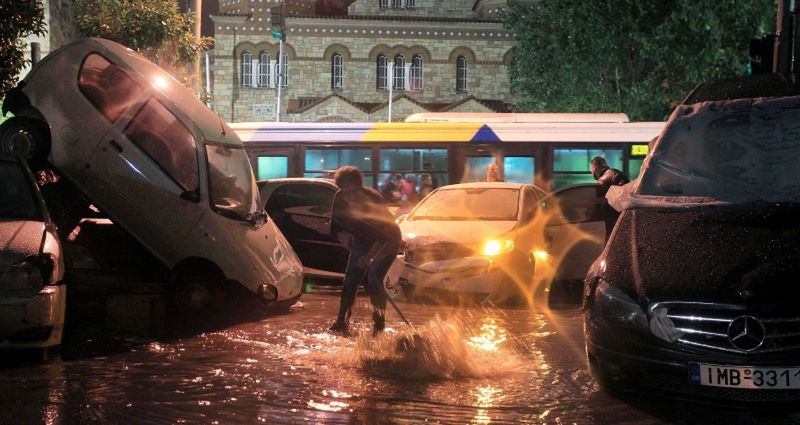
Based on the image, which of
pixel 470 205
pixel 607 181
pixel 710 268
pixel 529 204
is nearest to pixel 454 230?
pixel 470 205

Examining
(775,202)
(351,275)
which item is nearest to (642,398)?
(775,202)

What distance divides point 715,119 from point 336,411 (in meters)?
3.51

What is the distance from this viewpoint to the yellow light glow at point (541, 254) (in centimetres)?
1226

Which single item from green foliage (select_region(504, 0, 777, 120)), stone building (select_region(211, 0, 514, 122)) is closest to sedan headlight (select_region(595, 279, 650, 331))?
green foliage (select_region(504, 0, 777, 120))

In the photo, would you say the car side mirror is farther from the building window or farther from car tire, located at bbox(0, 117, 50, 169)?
the building window

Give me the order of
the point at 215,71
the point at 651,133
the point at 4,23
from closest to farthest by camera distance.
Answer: the point at 4,23
the point at 651,133
the point at 215,71

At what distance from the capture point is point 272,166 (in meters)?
19.9

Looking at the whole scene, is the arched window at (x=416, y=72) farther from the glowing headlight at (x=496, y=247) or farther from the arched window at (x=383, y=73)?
the glowing headlight at (x=496, y=247)

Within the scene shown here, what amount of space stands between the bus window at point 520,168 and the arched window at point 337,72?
31.9 metres

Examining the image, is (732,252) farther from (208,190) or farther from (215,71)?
(215,71)

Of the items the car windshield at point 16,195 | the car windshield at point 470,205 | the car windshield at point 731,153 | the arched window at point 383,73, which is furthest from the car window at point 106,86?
the arched window at point 383,73

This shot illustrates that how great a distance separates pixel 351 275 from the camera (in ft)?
31.6

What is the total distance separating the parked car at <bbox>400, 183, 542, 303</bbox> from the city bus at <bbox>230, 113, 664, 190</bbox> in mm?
7130

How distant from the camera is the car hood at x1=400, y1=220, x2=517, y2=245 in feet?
38.7
